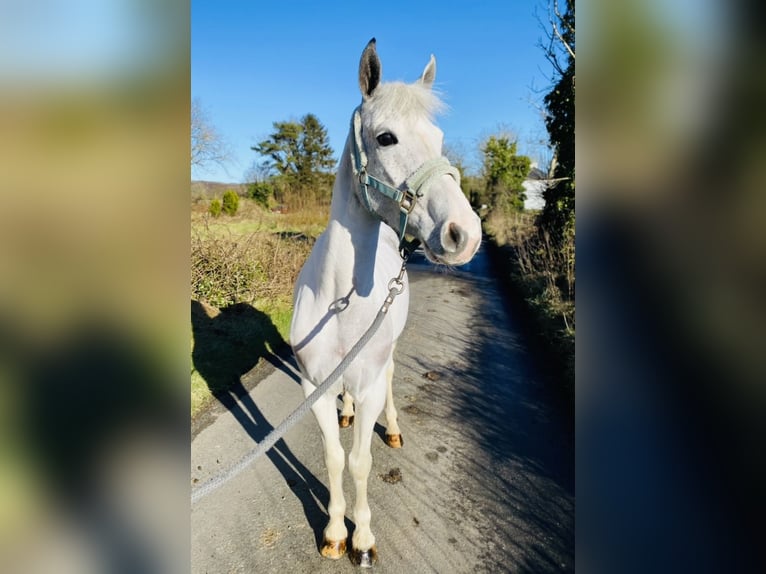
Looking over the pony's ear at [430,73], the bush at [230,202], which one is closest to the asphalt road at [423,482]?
the pony's ear at [430,73]

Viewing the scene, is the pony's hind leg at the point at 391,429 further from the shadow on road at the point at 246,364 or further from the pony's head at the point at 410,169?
the pony's head at the point at 410,169

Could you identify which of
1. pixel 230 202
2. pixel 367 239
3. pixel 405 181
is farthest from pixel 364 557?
pixel 230 202

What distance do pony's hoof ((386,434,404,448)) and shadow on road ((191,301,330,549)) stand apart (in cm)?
74

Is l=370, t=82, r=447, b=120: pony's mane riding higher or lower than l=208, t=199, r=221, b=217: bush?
lower

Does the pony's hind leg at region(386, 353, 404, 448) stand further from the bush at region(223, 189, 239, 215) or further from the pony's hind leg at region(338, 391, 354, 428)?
the bush at region(223, 189, 239, 215)

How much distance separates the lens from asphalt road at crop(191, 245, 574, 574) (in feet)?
8.05

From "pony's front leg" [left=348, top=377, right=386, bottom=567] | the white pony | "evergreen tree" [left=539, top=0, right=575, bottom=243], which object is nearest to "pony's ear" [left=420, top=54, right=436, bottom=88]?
the white pony

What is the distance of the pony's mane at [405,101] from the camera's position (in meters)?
1.80
